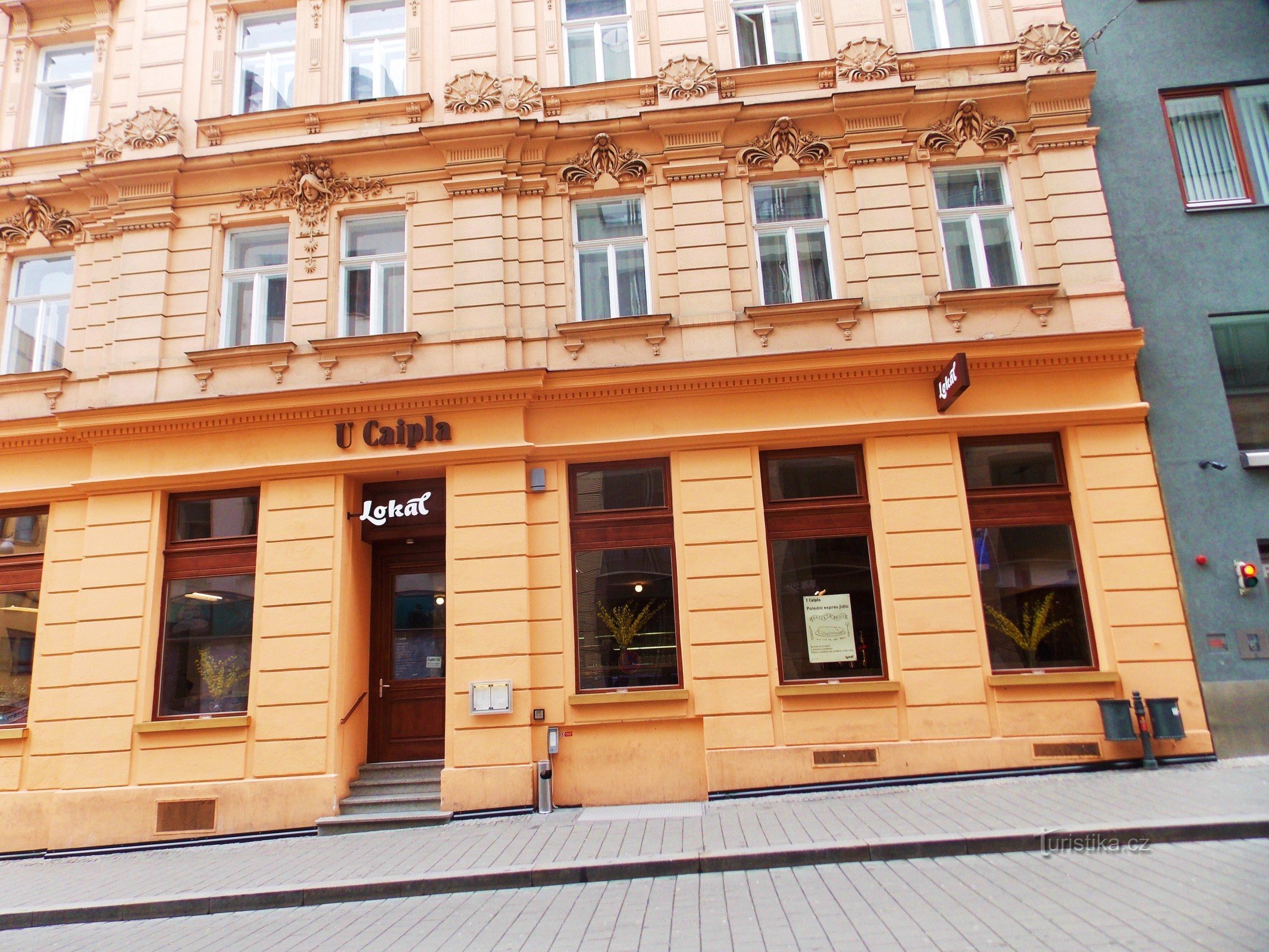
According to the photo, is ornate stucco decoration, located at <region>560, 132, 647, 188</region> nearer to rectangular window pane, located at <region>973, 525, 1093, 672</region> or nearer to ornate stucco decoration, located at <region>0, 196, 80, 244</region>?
rectangular window pane, located at <region>973, 525, 1093, 672</region>

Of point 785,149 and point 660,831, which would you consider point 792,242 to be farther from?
point 660,831

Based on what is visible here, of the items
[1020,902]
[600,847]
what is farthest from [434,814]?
[1020,902]

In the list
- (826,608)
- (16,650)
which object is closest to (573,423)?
(826,608)

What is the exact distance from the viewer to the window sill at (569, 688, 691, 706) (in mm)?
8906

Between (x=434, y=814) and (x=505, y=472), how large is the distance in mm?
4015

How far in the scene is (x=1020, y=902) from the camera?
16.8 ft

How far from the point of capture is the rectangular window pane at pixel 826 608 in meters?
9.05

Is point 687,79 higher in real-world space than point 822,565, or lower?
higher

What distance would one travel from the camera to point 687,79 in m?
10.6

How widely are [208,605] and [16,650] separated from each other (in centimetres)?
273

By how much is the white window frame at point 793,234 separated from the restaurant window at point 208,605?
7466 mm

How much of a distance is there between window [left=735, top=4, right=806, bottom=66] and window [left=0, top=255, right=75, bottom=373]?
10395 millimetres

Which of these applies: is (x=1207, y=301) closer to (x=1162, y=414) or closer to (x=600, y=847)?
(x=1162, y=414)

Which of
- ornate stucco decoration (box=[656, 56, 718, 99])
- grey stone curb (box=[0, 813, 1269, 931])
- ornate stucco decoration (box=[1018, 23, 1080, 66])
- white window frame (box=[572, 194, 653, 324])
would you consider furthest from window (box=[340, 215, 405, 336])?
ornate stucco decoration (box=[1018, 23, 1080, 66])
